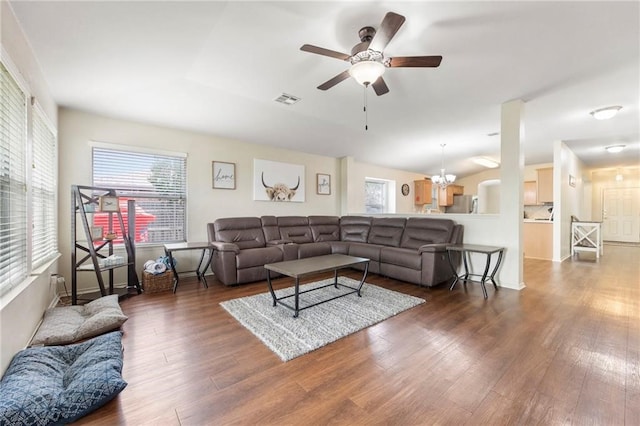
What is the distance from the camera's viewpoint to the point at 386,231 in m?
5.02

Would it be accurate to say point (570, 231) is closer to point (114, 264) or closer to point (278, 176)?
point (278, 176)

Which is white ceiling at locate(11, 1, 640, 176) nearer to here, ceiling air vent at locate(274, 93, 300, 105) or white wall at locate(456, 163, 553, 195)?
ceiling air vent at locate(274, 93, 300, 105)

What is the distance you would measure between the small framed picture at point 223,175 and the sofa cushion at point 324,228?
174 centimetres

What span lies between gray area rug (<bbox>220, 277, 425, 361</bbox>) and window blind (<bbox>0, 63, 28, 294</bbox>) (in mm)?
1669

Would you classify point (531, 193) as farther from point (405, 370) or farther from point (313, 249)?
point (405, 370)

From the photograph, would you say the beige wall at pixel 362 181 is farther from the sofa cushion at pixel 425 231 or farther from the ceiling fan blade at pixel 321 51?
the ceiling fan blade at pixel 321 51

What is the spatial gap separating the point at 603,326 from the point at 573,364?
3.42 feet

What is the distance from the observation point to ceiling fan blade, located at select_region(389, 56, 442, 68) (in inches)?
84.9

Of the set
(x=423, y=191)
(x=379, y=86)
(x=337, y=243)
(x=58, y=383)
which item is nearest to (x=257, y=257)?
(x=337, y=243)

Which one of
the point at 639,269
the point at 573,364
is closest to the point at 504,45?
the point at 573,364

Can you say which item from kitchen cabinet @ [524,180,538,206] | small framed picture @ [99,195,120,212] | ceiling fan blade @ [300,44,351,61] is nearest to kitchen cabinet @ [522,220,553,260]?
kitchen cabinet @ [524,180,538,206]

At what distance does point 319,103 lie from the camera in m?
3.82

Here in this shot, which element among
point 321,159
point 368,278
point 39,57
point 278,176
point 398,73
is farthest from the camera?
point 321,159

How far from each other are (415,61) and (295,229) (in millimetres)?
3643
